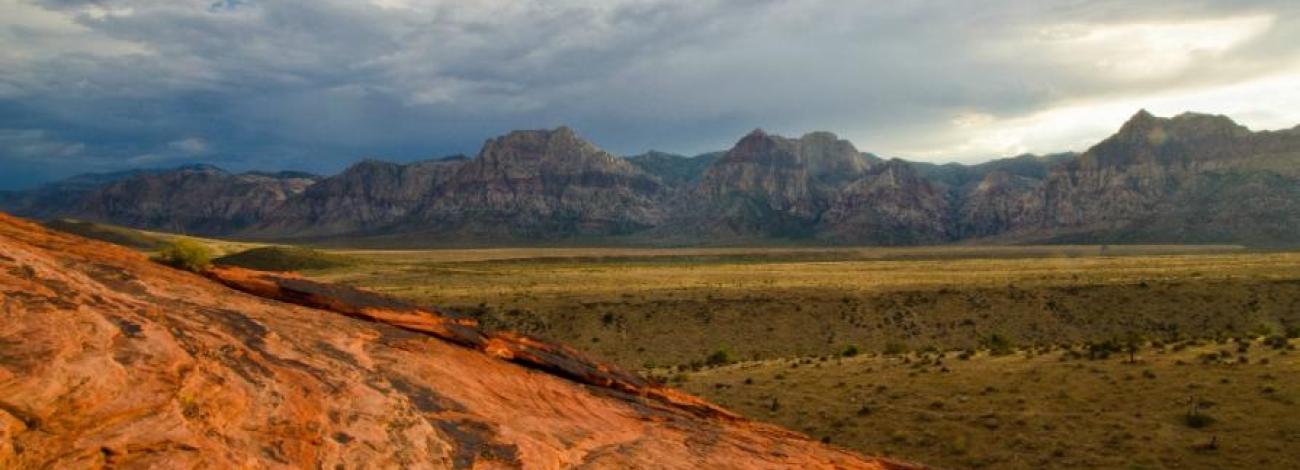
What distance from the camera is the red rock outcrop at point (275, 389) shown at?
6895 mm

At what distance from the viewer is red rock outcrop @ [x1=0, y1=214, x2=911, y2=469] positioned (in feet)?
22.6

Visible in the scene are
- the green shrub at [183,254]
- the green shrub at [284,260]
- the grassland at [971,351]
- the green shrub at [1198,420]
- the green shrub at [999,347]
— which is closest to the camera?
the green shrub at [183,254]

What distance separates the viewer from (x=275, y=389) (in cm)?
834

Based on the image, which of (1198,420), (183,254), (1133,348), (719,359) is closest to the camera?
(183,254)

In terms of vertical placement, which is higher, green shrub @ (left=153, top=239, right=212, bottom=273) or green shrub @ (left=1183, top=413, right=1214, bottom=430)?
green shrub @ (left=153, top=239, right=212, bottom=273)

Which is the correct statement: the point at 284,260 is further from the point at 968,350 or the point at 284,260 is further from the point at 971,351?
the point at 971,351

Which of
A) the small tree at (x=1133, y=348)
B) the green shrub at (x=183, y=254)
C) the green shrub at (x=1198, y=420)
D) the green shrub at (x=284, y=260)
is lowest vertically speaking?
the green shrub at (x=1198, y=420)

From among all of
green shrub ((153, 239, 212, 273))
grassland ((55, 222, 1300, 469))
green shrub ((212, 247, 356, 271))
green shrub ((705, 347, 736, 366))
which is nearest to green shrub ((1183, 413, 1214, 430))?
grassland ((55, 222, 1300, 469))

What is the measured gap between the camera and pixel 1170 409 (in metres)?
23.7

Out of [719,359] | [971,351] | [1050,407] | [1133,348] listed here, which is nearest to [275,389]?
[1050,407]

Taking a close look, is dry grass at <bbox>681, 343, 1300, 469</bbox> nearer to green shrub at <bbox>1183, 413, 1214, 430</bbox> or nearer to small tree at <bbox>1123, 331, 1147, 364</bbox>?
green shrub at <bbox>1183, 413, 1214, 430</bbox>

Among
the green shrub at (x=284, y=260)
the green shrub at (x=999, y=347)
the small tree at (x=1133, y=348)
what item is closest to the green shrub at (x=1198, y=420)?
the small tree at (x=1133, y=348)

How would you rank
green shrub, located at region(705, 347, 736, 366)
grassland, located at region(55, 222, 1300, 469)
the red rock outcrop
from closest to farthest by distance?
the red rock outcrop
grassland, located at region(55, 222, 1300, 469)
green shrub, located at region(705, 347, 736, 366)

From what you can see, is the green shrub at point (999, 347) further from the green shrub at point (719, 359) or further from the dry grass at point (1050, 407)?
the green shrub at point (719, 359)
